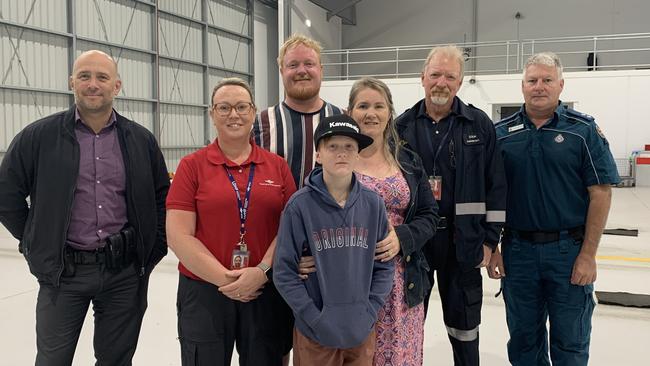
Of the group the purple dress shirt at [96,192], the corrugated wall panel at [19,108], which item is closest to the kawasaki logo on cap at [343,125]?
the purple dress shirt at [96,192]

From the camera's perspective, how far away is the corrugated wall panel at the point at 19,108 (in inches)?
434

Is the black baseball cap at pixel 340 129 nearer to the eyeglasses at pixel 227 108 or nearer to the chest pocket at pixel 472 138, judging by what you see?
the eyeglasses at pixel 227 108

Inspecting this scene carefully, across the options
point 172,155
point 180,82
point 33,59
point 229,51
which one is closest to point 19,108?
point 33,59

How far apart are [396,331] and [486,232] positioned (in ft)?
2.87

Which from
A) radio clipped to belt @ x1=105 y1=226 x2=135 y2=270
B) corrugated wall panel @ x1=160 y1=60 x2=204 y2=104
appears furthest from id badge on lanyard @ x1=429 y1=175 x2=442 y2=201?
corrugated wall panel @ x1=160 y1=60 x2=204 y2=104

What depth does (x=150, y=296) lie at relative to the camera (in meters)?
5.39

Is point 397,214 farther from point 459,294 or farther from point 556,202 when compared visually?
point 556,202

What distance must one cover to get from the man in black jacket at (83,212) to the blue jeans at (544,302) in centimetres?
216

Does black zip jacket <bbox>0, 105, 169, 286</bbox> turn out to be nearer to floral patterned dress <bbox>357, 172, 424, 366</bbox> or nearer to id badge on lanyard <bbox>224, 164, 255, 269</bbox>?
id badge on lanyard <bbox>224, 164, 255, 269</bbox>

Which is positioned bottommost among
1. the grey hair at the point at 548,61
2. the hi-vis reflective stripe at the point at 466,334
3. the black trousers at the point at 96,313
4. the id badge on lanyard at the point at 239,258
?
the hi-vis reflective stripe at the point at 466,334

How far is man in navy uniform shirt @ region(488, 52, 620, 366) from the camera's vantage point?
113 inches

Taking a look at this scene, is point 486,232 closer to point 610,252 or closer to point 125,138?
point 125,138

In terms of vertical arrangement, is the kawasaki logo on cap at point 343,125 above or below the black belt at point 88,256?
above

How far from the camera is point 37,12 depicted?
11742 millimetres
